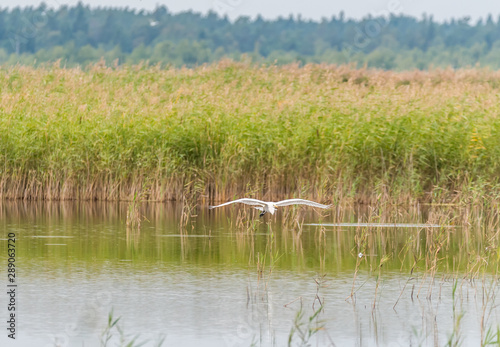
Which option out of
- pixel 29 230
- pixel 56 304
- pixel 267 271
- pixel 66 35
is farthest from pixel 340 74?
pixel 66 35

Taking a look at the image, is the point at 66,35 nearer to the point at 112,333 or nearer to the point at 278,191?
the point at 278,191

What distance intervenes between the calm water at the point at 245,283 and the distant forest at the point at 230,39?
146ft

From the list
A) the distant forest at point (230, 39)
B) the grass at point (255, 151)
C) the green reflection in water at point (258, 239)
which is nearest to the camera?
the green reflection in water at point (258, 239)

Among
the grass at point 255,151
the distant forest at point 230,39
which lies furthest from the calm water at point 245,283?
the distant forest at point 230,39

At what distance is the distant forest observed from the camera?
61.6 m

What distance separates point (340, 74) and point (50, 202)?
13.5 meters

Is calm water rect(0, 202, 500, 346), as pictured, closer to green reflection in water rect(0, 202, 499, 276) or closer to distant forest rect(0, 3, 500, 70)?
green reflection in water rect(0, 202, 499, 276)

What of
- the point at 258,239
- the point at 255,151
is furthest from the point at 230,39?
the point at 258,239

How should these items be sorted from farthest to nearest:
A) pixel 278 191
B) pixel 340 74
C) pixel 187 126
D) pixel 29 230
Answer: pixel 340 74 < pixel 187 126 < pixel 278 191 < pixel 29 230

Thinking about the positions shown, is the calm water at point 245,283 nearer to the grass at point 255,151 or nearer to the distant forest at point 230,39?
the grass at point 255,151

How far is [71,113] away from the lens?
15.0 meters

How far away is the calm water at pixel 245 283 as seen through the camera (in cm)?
578

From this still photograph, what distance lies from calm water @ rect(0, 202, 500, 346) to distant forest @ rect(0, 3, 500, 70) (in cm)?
4440

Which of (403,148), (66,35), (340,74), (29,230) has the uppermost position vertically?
(66,35)
